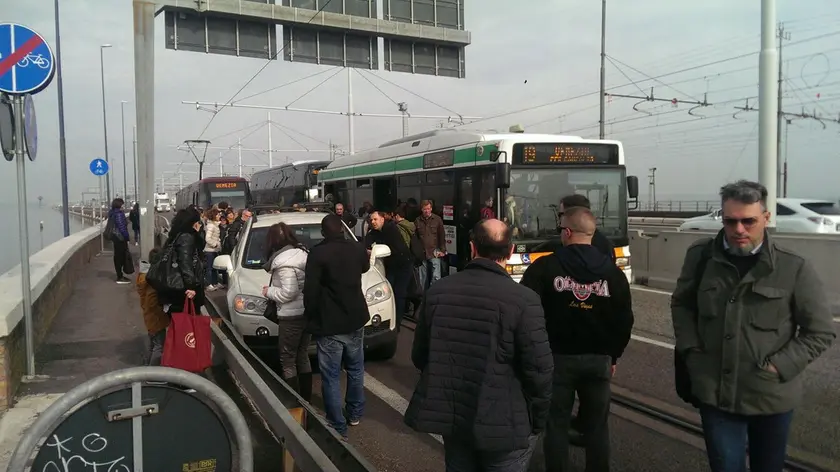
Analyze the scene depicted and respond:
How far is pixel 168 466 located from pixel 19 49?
4.94 metres

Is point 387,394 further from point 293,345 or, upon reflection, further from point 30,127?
point 30,127

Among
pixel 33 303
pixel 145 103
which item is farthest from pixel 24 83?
pixel 33 303

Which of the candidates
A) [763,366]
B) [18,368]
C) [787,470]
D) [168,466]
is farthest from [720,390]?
[18,368]

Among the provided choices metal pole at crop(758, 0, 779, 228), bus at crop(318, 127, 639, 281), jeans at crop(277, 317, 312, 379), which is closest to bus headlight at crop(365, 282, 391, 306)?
jeans at crop(277, 317, 312, 379)

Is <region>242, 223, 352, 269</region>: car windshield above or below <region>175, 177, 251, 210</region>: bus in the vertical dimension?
below

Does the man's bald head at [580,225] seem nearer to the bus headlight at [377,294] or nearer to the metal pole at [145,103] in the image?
the bus headlight at [377,294]

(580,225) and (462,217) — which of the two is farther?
(462,217)

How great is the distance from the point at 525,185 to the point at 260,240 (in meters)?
4.04

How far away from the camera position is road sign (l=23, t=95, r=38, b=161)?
6.53 metres

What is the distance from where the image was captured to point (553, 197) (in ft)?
32.8

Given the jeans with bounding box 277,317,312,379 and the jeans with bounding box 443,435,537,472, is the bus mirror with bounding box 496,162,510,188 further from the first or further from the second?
the jeans with bounding box 443,435,537,472

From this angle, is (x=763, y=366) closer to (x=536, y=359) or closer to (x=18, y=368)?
(x=536, y=359)

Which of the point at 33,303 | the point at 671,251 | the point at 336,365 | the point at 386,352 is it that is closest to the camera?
the point at 336,365

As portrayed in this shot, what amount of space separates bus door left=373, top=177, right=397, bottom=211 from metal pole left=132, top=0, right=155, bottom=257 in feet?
21.3
